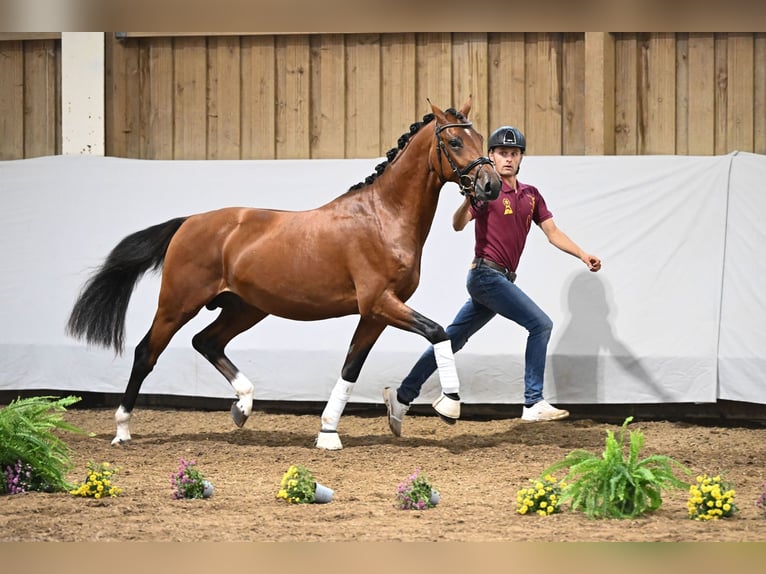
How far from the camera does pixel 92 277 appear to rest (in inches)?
236

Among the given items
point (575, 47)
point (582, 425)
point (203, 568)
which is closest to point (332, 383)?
point (582, 425)

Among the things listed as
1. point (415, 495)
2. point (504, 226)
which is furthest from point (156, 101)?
point (415, 495)

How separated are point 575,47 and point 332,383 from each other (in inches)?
127

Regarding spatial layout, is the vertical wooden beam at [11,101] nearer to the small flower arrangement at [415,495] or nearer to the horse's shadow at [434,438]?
the horse's shadow at [434,438]

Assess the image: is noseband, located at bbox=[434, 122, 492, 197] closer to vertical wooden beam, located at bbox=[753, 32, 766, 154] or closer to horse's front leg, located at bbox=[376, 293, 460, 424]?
horse's front leg, located at bbox=[376, 293, 460, 424]

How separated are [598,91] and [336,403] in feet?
10.9

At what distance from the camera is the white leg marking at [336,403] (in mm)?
5449

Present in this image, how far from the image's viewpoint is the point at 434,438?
237 inches

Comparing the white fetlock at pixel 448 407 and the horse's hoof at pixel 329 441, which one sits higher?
the white fetlock at pixel 448 407

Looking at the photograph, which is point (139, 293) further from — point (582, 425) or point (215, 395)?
point (582, 425)

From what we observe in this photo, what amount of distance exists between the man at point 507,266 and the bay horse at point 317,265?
38 centimetres

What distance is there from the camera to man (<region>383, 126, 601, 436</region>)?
554 centimetres

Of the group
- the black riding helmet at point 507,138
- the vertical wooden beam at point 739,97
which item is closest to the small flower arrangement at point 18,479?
the black riding helmet at point 507,138

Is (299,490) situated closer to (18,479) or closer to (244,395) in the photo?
(18,479)
